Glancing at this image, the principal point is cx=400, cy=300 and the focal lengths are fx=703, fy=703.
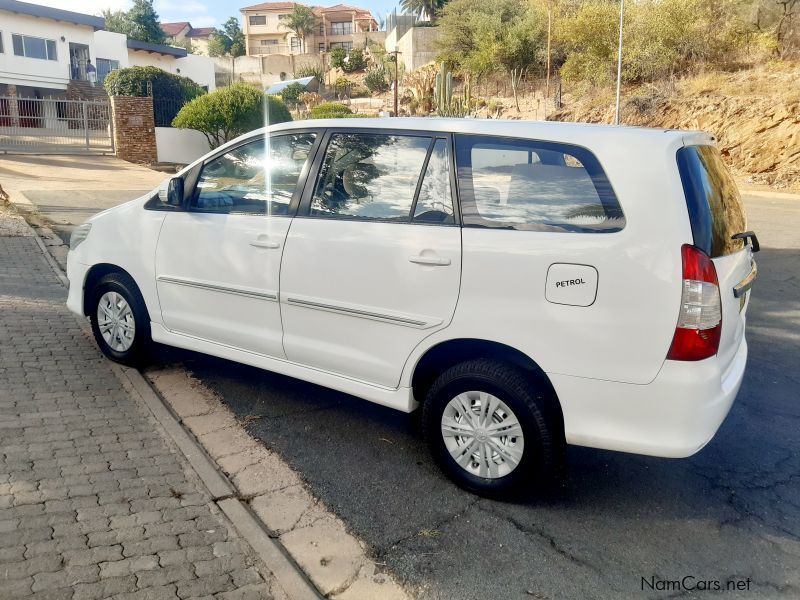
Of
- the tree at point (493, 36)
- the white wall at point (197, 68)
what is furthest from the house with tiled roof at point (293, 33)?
the tree at point (493, 36)

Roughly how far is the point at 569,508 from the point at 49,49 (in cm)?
4671

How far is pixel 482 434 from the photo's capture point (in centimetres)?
348

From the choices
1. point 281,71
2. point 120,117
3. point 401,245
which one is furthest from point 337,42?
point 401,245

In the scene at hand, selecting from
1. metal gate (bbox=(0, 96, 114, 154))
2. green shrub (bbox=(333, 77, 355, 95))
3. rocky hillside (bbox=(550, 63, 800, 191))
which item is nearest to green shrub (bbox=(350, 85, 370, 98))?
green shrub (bbox=(333, 77, 355, 95))

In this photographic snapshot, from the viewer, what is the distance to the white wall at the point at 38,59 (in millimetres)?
39219

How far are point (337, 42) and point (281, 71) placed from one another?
12.9m

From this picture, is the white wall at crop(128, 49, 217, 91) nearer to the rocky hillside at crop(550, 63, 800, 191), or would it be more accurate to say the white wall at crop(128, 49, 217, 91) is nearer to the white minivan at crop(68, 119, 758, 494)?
the rocky hillside at crop(550, 63, 800, 191)

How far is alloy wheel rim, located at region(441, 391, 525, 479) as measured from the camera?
3398 mm

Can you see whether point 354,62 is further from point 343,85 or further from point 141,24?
point 141,24

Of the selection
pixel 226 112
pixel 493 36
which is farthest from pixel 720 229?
pixel 493 36

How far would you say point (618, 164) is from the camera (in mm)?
3191

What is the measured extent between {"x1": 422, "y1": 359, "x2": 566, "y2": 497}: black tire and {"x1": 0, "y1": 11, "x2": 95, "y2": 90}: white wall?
44.0 metres

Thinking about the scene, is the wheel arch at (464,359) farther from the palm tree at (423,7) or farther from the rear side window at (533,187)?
the palm tree at (423,7)

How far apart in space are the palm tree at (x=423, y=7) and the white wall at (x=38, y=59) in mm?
35648
